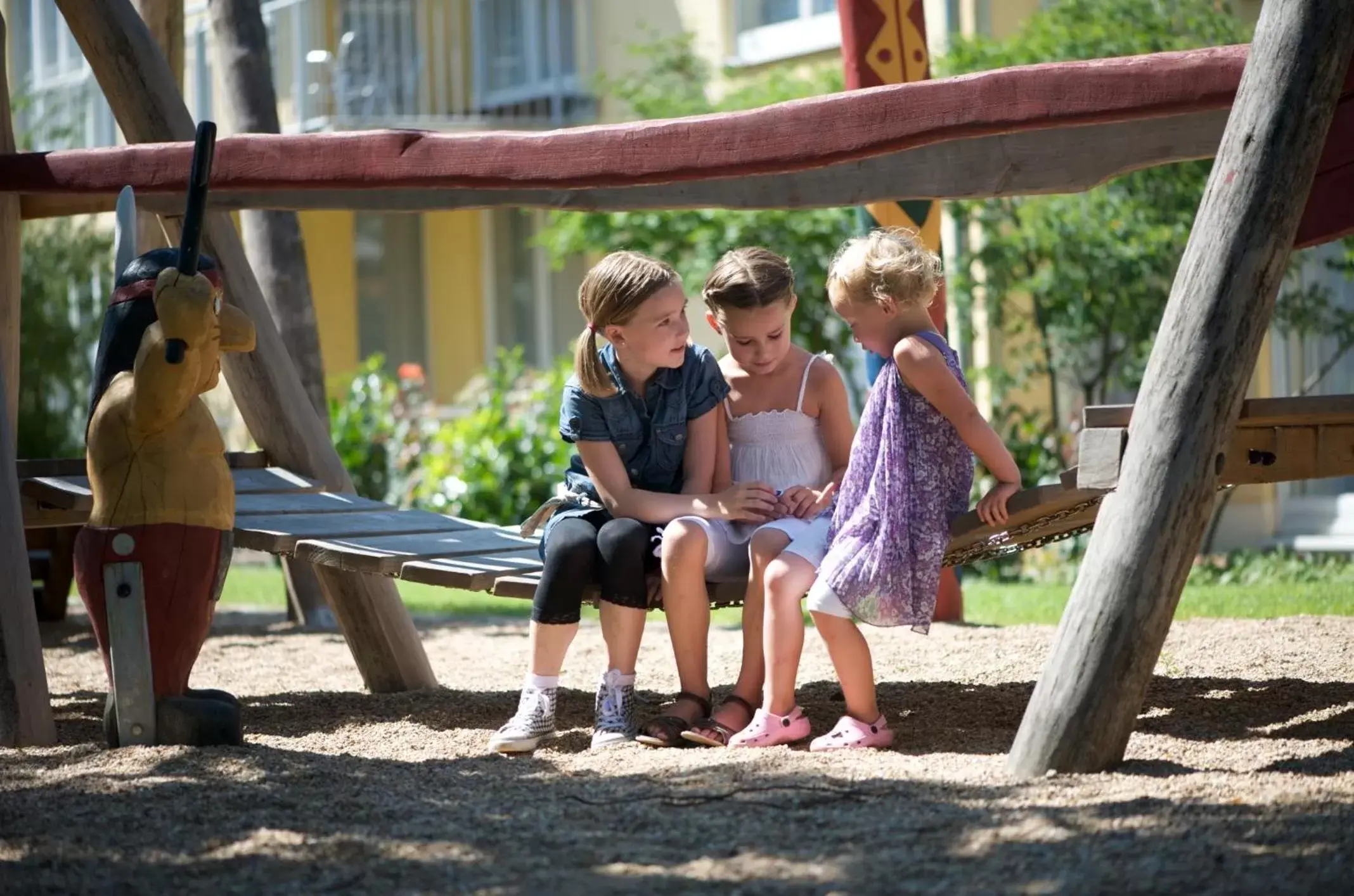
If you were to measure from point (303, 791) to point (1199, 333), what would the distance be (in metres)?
1.97

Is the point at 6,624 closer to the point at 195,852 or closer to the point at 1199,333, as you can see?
the point at 195,852

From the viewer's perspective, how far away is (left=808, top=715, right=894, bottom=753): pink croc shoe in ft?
12.5

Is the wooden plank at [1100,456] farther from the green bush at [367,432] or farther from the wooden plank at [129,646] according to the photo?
the green bush at [367,432]

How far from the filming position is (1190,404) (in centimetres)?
326

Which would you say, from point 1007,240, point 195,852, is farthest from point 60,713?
point 1007,240

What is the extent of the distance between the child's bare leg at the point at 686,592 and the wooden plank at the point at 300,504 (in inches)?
48.9

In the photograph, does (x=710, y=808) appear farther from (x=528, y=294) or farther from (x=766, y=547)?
(x=528, y=294)

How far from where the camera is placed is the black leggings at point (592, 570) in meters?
3.98

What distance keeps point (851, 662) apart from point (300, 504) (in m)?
1.81

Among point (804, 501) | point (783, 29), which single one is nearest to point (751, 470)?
point (804, 501)

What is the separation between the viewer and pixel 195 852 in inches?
115

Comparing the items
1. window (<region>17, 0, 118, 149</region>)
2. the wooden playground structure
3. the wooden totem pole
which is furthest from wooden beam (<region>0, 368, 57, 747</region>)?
window (<region>17, 0, 118, 149</region>)

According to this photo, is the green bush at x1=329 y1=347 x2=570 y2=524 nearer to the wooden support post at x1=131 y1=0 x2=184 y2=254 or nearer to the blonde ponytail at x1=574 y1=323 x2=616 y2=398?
the wooden support post at x1=131 y1=0 x2=184 y2=254

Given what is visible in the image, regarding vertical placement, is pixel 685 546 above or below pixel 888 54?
below
